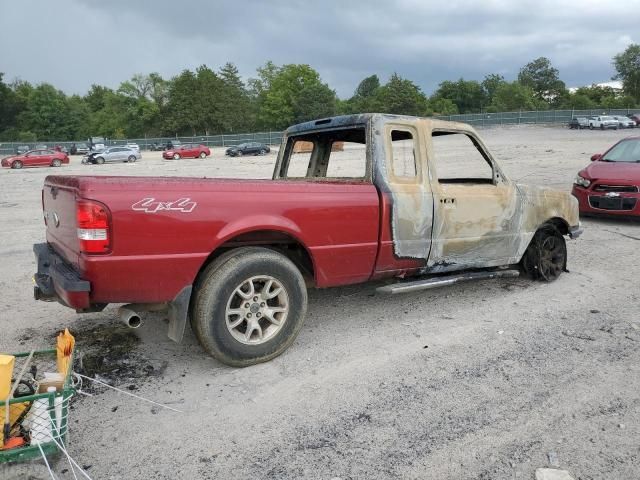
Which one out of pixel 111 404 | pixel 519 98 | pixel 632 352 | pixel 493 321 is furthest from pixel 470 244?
pixel 519 98

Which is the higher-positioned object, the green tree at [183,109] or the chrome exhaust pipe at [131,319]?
the green tree at [183,109]

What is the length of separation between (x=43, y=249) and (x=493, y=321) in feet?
12.8

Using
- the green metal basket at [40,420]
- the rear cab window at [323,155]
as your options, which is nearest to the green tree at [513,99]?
the rear cab window at [323,155]

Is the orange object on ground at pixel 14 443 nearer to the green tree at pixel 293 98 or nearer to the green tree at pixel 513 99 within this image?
the green tree at pixel 293 98

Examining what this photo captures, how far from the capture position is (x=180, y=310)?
347cm

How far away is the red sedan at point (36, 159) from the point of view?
33469mm

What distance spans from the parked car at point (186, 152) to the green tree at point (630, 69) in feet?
278

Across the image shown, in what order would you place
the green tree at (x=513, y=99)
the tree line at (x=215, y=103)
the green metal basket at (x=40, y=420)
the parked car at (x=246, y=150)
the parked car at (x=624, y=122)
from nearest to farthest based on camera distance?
the green metal basket at (x=40, y=420)
the parked car at (x=246, y=150)
the parked car at (x=624, y=122)
the tree line at (x=215, y=103)
the green tree at (x=513, y=99)

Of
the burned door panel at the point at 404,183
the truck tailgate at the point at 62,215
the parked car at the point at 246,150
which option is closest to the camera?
the truck tailgate at the point at 62,215

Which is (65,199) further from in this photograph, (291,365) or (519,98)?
(519,98)

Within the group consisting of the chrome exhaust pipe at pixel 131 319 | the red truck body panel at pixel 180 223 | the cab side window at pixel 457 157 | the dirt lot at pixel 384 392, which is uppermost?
the cab side window at pixel 457 157

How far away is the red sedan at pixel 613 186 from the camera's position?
884 cm

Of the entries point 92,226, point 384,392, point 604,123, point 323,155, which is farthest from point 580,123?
point 92,226

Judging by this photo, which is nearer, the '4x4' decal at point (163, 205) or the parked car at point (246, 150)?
the '4x4' decal at point (163, 205)
